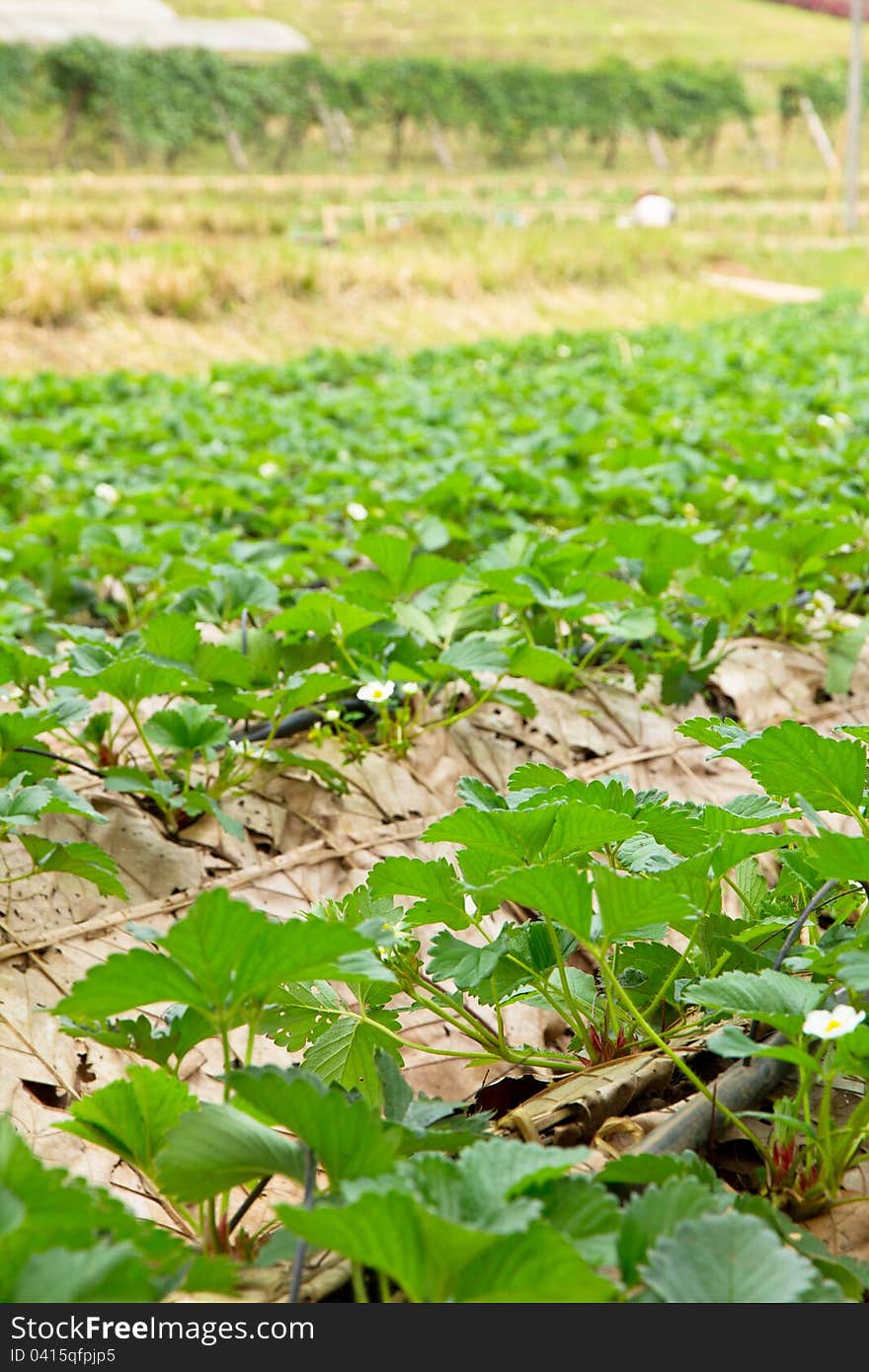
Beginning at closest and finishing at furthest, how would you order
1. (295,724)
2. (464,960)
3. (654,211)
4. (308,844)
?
(464,960) → (308,844) → (295,724) → (654,211)

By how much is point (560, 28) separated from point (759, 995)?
67614 millimetres

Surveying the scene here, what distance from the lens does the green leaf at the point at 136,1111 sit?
3.08ft

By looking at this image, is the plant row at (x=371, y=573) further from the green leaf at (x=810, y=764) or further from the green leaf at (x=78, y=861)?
the green leaf at (x=810, y=764)

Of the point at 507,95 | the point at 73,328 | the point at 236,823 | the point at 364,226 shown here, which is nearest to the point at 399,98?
the point at 507,95

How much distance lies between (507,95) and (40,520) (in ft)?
161

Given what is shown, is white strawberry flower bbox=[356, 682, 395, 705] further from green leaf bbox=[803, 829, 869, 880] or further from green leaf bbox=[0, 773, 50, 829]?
green leaf bbox=[803, 829, 869, 880]

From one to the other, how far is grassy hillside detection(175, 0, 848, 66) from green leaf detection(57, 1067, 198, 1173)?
2173 inches

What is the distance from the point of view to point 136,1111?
0.95 metres

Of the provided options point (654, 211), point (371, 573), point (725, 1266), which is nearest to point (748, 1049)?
point (725, 1266)

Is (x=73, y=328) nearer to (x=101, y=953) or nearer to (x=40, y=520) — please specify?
(x=40, y=520)

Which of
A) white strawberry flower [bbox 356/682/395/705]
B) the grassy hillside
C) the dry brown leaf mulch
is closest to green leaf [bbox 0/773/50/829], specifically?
the dry brown leaf mulch

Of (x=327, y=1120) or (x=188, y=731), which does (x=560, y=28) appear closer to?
(x=188, y=731)

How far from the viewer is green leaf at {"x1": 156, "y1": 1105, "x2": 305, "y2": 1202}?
84 centimetres

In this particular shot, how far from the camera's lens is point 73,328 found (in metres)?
10.6
